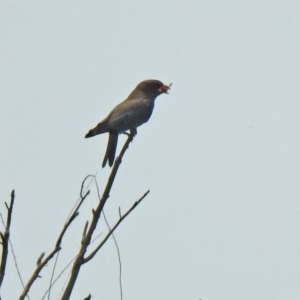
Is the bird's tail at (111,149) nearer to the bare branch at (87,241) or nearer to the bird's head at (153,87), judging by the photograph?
the bird's head at (153,87)

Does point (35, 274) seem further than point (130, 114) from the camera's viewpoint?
No

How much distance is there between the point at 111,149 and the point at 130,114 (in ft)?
2.58

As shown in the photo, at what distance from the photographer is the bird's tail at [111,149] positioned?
8547 millimetres

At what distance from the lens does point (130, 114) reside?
9.44 m

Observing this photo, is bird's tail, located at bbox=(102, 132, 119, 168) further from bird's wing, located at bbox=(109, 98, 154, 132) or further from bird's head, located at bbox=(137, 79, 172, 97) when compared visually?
bird's head, located at bbox=(137, 79, 172, 97)

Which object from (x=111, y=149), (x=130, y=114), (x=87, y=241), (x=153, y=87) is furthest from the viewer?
(x=153, y=87)

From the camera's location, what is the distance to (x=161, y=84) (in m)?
10.5

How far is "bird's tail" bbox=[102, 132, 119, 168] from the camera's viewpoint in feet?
28.0

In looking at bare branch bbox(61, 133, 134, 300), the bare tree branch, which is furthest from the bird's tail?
the bare tree branch

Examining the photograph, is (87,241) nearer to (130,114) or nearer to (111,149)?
(111,149)

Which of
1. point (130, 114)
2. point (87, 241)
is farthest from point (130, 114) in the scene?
point (87, 241)

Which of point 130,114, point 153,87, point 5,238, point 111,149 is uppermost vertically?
point 153,87

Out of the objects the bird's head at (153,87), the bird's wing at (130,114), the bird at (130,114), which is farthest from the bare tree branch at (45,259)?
the bird's head at (153,87)

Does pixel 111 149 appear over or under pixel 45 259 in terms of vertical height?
over
